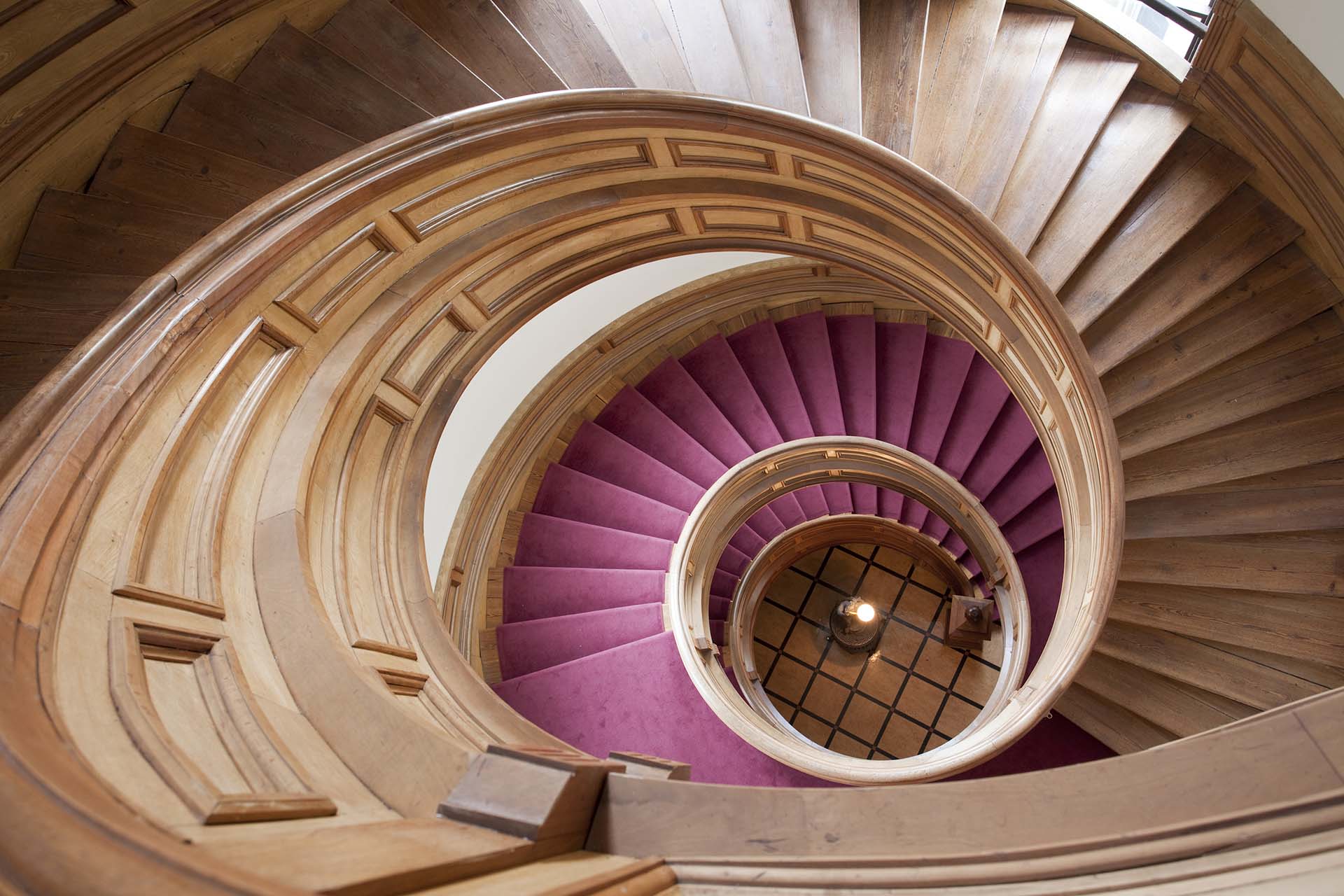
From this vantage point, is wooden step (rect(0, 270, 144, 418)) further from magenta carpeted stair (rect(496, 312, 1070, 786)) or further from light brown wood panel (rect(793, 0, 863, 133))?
magenta carpeted stair (rect(496, 312, 1070, 786))

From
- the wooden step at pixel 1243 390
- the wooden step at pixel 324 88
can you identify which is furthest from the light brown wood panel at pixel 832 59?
the wooden step at pixel 1243 390

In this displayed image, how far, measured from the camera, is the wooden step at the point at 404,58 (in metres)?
3.16

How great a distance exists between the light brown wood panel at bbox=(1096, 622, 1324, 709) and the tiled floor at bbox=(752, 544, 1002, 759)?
2.99 metres

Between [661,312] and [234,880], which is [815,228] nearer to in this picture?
[661,312]

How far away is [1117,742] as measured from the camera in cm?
468

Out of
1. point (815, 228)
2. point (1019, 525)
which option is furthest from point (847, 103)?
point (1019, 525)

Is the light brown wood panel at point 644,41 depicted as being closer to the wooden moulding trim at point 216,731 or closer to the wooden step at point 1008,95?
the wooden step at point 1008,95

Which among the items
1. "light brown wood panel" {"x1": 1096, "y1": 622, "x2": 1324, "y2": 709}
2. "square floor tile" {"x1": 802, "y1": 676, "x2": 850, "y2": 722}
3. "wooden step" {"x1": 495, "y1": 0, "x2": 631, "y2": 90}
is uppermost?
"wooden step" {"x1": 495, "y1": 0, "x2": 631, "y2": 90}

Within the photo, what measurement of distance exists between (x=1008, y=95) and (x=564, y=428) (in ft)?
11.9

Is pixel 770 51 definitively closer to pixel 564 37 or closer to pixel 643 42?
pixel 643 42

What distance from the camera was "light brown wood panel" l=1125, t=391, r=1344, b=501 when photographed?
131 inches

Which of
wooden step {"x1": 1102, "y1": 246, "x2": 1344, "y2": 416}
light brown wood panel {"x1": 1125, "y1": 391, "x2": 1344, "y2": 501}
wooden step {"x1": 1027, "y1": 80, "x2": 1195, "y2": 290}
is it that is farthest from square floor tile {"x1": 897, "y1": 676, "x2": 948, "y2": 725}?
wooden step {"x1": 1027, "y1": 80, "x2": 1195, "y2": 290}

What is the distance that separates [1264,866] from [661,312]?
17.3 feet

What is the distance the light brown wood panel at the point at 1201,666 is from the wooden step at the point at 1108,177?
74.6 inches
